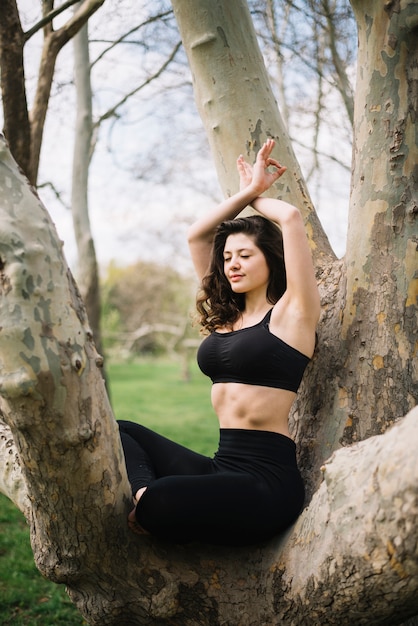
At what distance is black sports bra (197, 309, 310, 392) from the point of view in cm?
240

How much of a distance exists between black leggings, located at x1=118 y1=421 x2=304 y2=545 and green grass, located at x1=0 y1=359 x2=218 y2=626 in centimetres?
202

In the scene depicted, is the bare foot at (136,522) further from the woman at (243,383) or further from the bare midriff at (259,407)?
the bare midriff at (259,407)

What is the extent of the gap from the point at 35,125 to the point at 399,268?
10.1 ft

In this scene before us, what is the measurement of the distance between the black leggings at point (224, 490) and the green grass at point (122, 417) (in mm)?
2015

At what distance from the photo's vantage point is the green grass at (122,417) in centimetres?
395

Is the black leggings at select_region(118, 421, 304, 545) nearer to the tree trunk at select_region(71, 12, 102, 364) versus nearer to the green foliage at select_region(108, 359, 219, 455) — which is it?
the tree trunk at select_region(71, 12, 102, 364)

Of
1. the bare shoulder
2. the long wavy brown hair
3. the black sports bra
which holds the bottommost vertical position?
the black sports bra

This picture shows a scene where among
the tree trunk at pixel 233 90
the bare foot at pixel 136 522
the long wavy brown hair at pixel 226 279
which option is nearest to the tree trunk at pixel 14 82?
the tree trunk at pixel 233 90

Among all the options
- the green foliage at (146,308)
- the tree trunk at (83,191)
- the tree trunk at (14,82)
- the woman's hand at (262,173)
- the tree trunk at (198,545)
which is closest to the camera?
the tree trunk at (198,545)

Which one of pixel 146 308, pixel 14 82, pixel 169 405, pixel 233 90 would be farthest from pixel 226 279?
pixel 146 308

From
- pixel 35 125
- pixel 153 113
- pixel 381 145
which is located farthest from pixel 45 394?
pixel 153 113

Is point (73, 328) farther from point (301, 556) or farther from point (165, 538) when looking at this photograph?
point (301, 556)

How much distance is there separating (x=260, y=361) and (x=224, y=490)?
1.71 feet

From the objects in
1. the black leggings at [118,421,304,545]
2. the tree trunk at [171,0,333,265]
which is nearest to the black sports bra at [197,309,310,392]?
the black leggings at [118,421,304,545]
